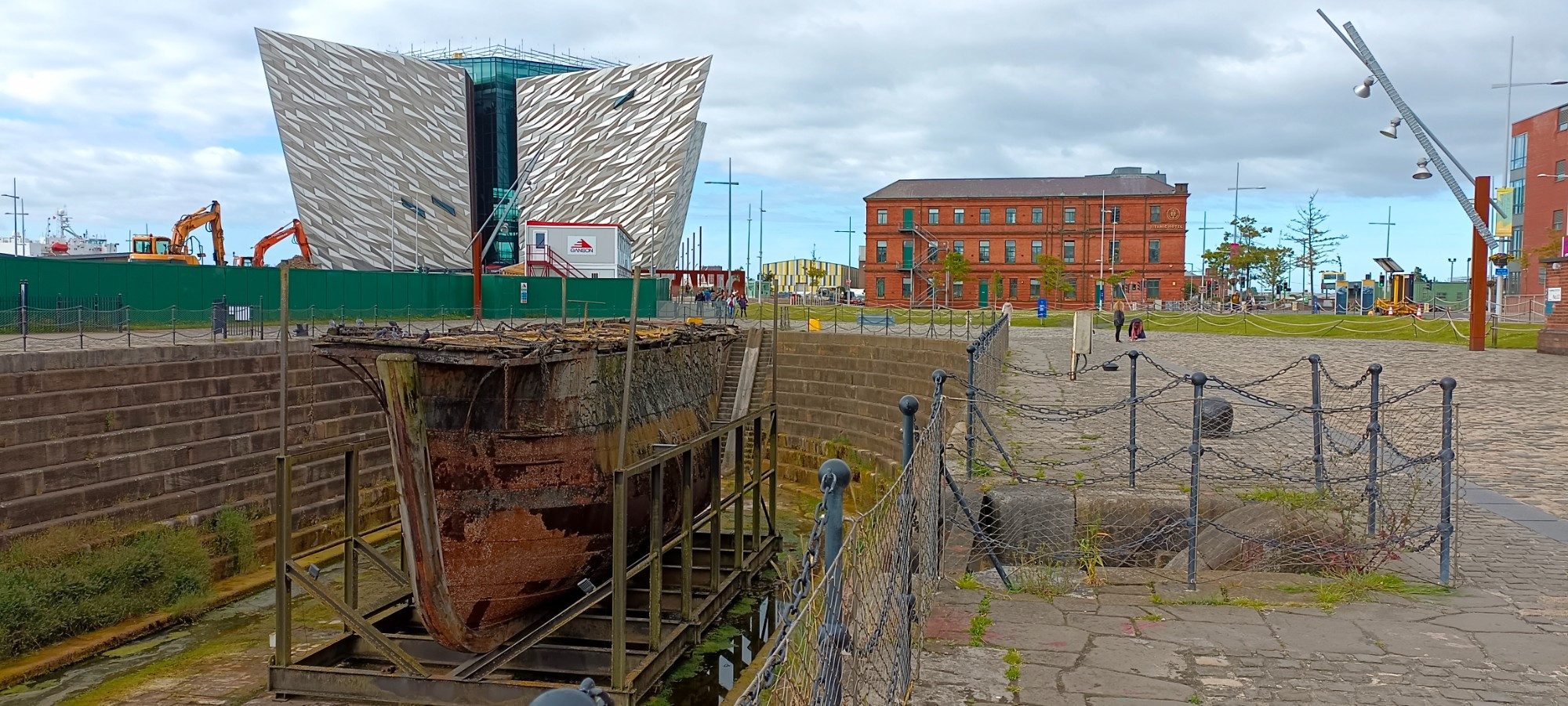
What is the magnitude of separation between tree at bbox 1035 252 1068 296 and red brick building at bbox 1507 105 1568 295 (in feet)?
74.2

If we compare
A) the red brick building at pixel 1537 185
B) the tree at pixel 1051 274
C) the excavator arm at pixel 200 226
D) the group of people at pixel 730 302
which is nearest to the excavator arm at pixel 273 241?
the excavator arm at pixel 200 226

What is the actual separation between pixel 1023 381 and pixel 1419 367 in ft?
28.9

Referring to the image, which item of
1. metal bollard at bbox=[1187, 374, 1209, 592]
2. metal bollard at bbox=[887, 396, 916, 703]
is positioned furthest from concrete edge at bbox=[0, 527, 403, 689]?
metal bollard at bbox=[1187, 374, 1209, 592]

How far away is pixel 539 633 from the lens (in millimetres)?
8281

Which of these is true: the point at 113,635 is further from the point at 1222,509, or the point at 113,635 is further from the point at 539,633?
the point at 1222,509

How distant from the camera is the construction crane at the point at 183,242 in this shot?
37594 mm

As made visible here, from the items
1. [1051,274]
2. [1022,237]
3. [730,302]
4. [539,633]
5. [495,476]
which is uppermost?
[1022,237]

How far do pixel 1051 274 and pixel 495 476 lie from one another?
57.7 metres

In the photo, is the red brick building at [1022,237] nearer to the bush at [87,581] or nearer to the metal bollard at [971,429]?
the metal bollard at [971,429]

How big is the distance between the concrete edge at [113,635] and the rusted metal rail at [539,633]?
0.75 meters

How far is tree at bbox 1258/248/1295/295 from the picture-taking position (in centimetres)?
6125

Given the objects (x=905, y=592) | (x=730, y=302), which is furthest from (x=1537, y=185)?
(x=905, y=592)

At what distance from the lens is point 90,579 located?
10750mm

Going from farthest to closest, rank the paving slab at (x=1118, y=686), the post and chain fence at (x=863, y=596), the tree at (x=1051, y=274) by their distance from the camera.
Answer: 1. the tree at (x=1051, y=274)
2. the paving slab at (x=1118, y=686)
3. the post and chain fence at (x=863, y=596)
